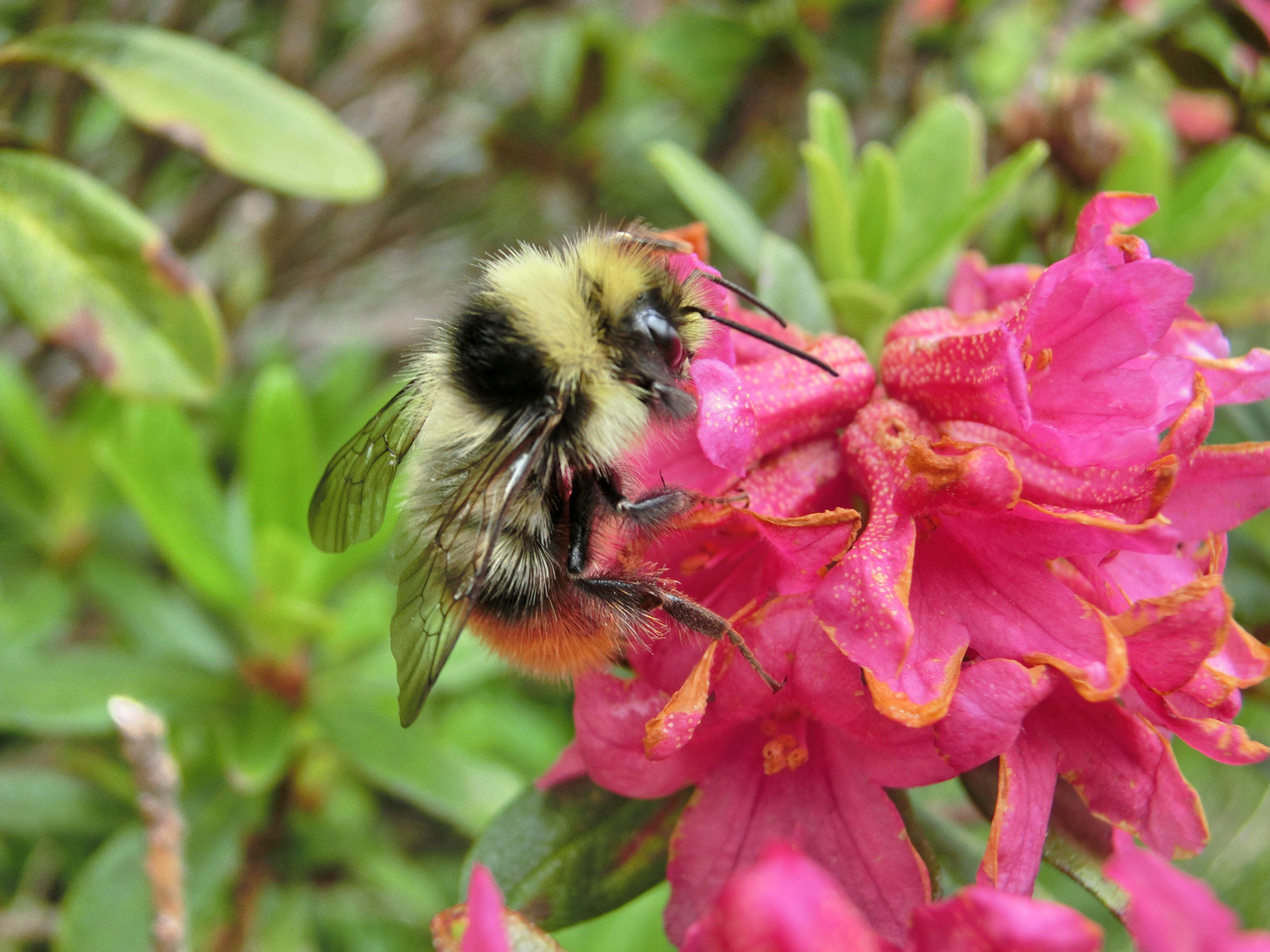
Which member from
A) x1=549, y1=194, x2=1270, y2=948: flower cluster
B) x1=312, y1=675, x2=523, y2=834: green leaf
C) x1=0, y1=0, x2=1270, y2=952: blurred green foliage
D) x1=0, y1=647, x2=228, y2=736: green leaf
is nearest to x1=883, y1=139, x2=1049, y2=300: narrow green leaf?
x1=0, y1=0, x2=1270, y2=952: blurred green foliage

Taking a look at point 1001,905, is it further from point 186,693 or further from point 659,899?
point 186,693

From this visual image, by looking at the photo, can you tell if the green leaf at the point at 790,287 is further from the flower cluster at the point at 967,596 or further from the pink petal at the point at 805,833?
the pink petal at the point at 805,833

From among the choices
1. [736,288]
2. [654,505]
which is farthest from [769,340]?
[654,505]

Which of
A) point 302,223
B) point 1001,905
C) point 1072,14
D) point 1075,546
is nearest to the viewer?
point 1001,905

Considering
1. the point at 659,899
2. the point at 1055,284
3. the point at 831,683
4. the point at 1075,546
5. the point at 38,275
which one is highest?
the point at 1055,284

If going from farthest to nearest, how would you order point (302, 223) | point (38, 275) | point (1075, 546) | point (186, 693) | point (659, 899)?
point (302, 223) → point (186, 693) → point (659, 899) → point (38, 275) → point (1075, 546)

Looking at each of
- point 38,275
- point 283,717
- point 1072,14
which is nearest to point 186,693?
point 283,717

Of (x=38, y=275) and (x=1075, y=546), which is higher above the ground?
(x=1075, y=546)

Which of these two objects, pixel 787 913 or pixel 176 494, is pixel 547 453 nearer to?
pixel 787 913
